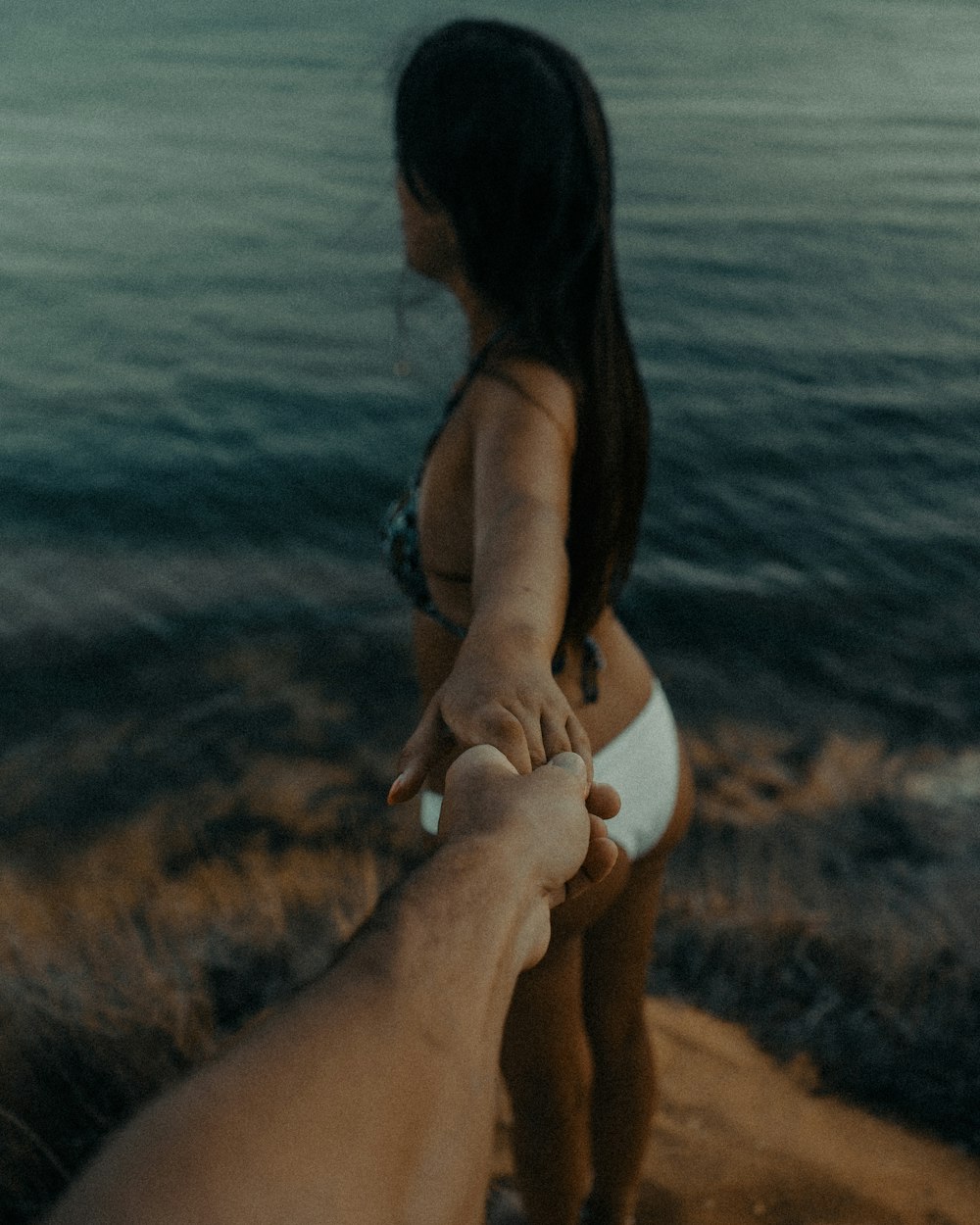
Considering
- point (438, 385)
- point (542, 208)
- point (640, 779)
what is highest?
point (542, 208)

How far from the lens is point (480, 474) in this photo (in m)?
1.67

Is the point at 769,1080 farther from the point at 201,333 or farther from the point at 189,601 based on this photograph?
the point at 201,333

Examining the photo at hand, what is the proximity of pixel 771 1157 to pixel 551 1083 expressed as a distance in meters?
1.25

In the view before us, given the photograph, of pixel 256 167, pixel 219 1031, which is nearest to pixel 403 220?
pixel 219 1031

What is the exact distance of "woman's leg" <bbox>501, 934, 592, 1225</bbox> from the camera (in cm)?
192

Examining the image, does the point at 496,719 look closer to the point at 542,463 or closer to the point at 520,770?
the point at 520,770

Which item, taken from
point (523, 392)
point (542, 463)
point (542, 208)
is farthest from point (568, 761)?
point (542, 208)

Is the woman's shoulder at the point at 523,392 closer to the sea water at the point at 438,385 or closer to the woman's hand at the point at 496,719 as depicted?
the woman's hand at the point at 496,719

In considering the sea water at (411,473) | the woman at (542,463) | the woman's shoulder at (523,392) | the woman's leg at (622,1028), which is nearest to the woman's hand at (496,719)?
the woman at (542,463)

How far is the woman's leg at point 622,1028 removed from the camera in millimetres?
2156

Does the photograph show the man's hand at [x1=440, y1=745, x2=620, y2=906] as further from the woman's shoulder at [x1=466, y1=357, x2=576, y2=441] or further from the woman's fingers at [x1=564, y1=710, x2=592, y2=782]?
the woman's shoulder at [x1=466, y1=357, x2=576, y2=441]

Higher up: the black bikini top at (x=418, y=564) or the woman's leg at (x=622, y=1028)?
the black bikini top at (x=418, y=564)

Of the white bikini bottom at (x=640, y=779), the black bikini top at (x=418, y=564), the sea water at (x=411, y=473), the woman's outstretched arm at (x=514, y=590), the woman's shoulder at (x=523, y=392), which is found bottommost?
the sea water at (x=411, y=473)

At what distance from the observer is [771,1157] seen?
295cm
